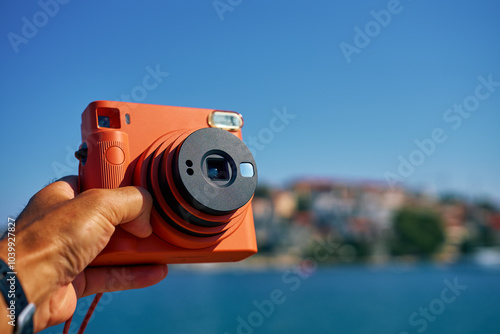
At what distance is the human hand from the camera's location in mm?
1069

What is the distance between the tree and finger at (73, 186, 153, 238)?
63.4 meters

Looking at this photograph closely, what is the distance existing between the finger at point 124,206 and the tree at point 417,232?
63.4 meters

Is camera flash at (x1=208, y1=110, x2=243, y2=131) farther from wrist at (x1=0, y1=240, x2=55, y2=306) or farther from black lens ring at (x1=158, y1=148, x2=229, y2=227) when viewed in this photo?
wrist at (x1=0, y1=240, x2=55, y2=306)

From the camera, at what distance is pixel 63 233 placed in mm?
1145

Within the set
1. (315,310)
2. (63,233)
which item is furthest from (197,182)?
(315,310)

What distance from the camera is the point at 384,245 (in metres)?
63.2

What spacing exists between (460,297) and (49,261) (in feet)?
177

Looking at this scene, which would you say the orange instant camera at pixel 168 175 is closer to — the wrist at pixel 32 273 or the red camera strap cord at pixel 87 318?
the red camera strap cord at pixel 87 318

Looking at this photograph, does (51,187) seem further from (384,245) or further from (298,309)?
(384,245)

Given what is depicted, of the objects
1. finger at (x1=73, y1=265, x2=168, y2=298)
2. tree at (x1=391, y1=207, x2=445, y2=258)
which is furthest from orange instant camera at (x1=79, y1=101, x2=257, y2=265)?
tree at (x1=391, y1=207, x2=445, y2=258)

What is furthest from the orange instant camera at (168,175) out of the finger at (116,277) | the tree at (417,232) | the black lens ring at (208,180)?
the tree at (417,232)

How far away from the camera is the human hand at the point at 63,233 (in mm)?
1069

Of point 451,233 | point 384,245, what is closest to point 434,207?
point 451,233
